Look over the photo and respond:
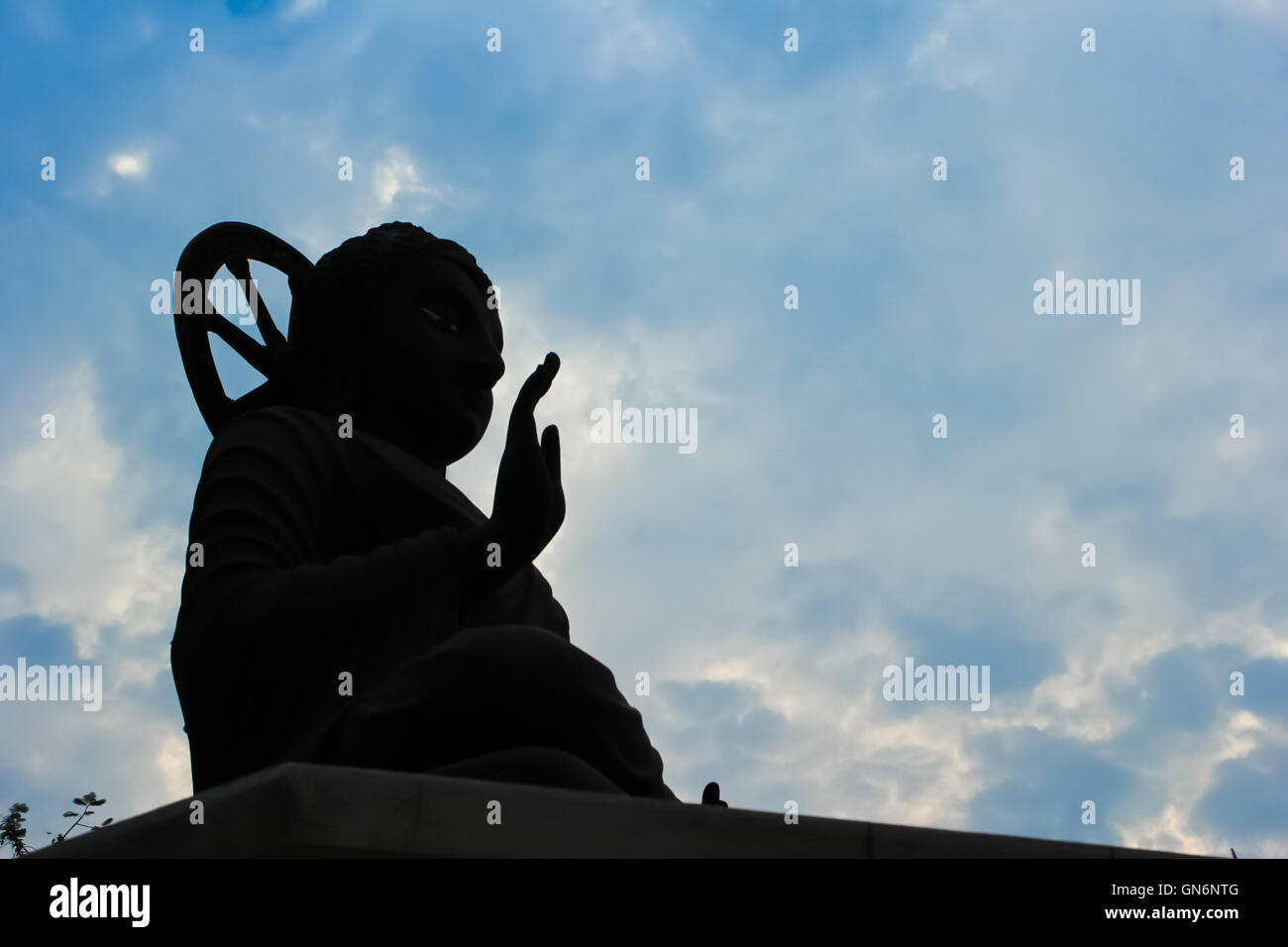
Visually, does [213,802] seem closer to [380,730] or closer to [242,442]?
[380,730]

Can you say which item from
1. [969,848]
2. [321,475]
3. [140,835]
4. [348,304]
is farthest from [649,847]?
[348,304]

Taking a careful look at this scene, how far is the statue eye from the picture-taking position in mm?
6312

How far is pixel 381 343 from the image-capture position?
6.20m

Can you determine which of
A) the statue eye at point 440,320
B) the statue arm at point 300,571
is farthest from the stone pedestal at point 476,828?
the statue eye at point 440,320

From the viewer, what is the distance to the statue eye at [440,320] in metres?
6.31

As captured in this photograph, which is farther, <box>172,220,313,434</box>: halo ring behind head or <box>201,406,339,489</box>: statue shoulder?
<box>172,220,313,434</box>: halo ring behind head

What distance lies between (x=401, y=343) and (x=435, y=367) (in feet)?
0.60

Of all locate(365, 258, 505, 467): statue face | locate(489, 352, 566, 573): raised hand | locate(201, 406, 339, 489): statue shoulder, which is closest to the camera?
locate(489, 352, 566, 573): raised hand

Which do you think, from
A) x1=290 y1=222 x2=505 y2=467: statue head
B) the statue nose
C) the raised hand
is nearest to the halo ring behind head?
x1=290 y1=222 x2=505 y2=467: statue head

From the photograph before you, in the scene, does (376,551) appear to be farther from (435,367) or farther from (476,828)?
(476,828)

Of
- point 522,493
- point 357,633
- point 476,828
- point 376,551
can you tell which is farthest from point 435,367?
point 476,828

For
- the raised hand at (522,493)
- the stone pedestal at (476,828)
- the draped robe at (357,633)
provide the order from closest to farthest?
the stone pedestal at (476,828) → the draped robe at (357,633) → the raised hand at (522,493)

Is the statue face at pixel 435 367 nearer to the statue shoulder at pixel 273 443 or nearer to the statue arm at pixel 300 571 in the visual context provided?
the statue shoulder at pixel 273 443

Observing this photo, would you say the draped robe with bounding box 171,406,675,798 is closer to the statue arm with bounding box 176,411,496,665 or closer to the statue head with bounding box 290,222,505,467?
the statue arm with bounding box 176,411,496,665
